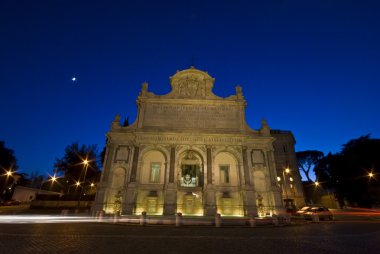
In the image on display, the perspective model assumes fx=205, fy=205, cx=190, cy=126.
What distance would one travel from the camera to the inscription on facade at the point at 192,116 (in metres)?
31.1

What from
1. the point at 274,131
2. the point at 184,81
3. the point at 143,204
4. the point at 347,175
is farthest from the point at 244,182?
the point at 347,175

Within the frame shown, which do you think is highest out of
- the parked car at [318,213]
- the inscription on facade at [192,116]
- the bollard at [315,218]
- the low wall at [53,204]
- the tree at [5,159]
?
the inscription on facade at [192,116]

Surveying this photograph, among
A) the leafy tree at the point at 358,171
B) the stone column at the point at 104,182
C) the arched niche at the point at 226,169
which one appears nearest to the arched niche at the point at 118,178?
the stone column at the point at 104,182

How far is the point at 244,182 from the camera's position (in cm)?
2736

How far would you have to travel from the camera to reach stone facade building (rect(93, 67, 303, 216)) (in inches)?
1025

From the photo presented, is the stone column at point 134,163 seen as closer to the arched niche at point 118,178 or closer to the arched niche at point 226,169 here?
the arched niche at point 118,178

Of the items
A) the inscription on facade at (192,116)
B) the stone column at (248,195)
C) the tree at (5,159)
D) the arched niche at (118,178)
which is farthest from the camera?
the tree at (5,159)

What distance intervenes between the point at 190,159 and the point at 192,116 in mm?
6736

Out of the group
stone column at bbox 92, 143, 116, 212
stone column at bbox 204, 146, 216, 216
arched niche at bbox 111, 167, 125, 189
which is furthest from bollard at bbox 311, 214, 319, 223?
stone column at bbox 92, 143, 116, 212

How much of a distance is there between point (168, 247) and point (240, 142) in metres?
23.7

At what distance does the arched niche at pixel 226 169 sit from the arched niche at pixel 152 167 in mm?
7591

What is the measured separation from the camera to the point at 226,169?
29469 mm

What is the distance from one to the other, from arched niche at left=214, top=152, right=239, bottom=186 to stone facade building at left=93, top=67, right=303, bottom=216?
0.14 metres

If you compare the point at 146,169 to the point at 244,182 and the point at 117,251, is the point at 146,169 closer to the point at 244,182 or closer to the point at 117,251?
the point at 244,182
